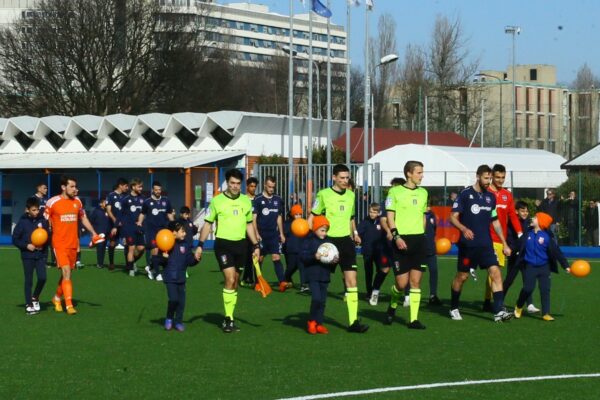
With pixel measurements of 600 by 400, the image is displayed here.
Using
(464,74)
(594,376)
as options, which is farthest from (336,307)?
(464,74)

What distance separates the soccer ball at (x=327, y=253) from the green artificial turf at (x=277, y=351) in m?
0.91

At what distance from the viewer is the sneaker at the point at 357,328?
14156mm

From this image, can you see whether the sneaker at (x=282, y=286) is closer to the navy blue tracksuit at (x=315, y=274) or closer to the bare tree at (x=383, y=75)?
the navy blue tracksuit at (x=315, y=274)

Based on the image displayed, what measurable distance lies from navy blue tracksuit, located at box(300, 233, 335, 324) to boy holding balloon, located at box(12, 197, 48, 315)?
15.0ft

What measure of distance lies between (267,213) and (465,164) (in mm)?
26265

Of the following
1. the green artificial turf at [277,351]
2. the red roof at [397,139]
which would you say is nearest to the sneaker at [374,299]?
the green artificial turf at [277,351]

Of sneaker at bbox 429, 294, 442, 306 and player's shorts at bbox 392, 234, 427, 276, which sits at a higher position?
player's shorts at bbox 392, 234, 427, 276

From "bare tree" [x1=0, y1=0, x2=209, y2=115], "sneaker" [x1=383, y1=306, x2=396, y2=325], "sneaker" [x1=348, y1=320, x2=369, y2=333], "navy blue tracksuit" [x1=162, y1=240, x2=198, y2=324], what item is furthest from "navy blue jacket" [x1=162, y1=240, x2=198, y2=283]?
"bare tree" [x1=0, y1=0, x2=209, y2=115]

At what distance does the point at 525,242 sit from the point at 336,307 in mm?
3247

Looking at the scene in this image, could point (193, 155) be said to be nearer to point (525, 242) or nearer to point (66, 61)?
point (66, 61)

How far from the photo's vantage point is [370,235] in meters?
18.7

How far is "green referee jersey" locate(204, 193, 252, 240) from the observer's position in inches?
576

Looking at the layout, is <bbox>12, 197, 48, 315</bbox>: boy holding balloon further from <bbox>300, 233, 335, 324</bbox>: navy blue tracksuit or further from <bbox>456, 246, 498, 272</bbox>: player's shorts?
<bbox>456, 246, 498, 272</bbox>: player's shorts

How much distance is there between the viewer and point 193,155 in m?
46.0
